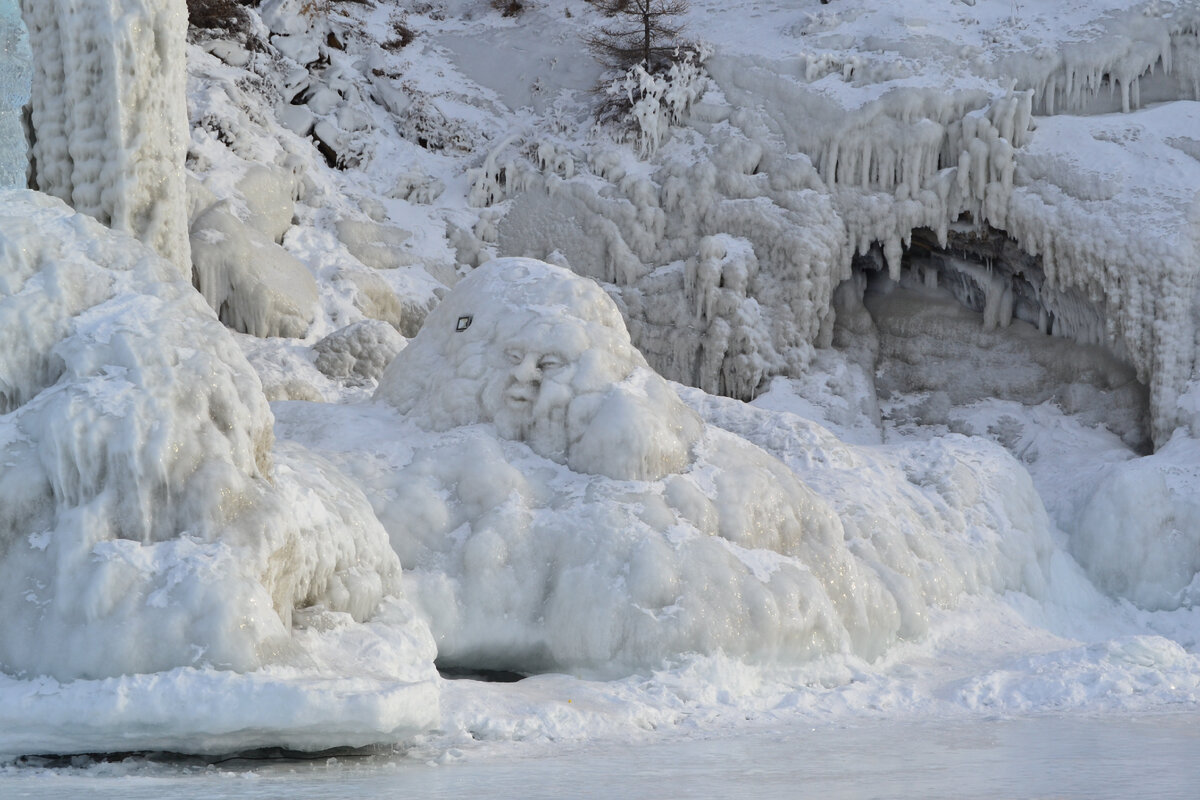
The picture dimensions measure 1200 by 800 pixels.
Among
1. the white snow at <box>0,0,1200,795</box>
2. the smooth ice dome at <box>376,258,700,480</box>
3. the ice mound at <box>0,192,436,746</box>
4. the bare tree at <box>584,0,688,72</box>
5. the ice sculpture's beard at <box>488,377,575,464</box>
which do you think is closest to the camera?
the ice mound at <box>0,192,436,746</box>

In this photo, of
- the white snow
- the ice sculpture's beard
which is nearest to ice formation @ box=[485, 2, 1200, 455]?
the white snow

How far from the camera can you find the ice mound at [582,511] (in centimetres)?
1050

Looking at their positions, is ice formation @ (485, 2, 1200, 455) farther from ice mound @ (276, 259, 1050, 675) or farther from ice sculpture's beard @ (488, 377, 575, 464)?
ice sculpture's beard @ (488, 377, 575, 464)

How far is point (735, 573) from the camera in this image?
10969 millimetres

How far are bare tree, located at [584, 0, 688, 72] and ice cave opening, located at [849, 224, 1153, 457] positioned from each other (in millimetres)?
5298

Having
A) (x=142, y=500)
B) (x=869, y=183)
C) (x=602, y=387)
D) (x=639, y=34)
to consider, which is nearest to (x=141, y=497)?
(x=142, y=500)

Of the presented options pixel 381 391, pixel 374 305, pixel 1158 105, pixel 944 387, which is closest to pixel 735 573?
pixel 381 391

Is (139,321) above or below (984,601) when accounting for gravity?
above

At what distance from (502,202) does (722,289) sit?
14.3 ft

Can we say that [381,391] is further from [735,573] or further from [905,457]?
[905,457]

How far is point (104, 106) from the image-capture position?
1089 cm

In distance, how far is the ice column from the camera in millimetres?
10750

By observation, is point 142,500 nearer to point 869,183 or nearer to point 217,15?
point 869,183

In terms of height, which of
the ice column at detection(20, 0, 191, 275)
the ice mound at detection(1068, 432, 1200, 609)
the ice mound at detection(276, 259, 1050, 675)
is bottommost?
the ice mound at detection(1068, 432, 1200, 609)
